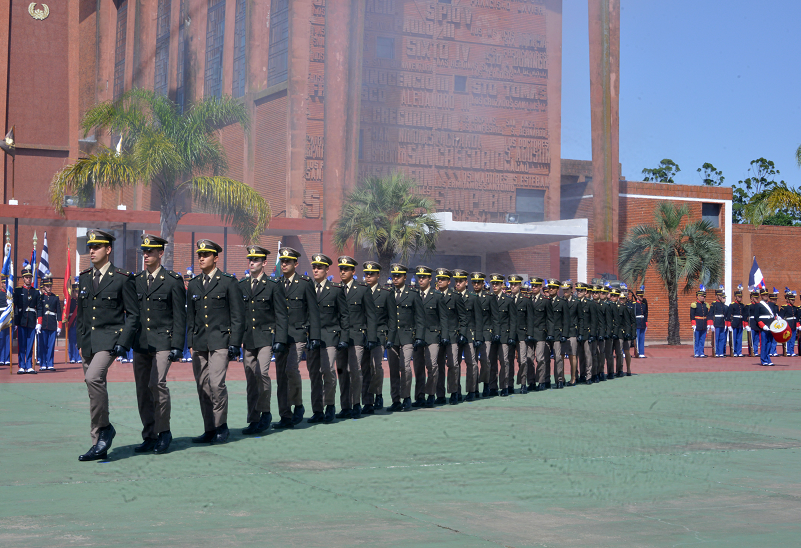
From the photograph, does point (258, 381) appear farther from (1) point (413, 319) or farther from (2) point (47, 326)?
(2) point (47, 326)

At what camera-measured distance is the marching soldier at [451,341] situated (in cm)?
1402

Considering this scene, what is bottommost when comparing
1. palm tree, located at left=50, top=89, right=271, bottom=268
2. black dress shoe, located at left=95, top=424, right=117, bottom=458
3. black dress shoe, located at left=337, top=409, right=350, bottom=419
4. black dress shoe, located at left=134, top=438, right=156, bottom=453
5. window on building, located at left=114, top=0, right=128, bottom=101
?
black dress shoe, located at left=337, top=409, right=350, bottom=419

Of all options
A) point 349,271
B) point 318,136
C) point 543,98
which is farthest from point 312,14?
point 349,271

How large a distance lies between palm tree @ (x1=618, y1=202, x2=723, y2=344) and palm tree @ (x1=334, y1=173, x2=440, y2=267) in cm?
980

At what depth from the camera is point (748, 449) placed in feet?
31.8

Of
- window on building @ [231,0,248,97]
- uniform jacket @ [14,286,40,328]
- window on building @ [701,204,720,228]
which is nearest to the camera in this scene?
uniform jacket @ [14,286,40,328]

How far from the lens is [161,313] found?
933cm

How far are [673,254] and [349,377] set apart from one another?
1013 inches

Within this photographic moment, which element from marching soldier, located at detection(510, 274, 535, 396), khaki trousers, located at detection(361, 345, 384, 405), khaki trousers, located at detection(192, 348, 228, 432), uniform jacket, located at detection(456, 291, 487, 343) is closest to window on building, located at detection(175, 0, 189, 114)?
marching soldier, located at detection(510, 274, 535, 396)

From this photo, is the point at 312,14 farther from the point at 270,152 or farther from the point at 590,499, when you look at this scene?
the point at 590,499

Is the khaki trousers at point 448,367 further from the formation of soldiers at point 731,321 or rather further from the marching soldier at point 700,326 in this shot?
the marching soldier at point 700,326

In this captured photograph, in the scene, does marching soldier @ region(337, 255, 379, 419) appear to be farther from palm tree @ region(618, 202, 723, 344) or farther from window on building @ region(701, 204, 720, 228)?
window on building @ region(701, 204, 720, 228)

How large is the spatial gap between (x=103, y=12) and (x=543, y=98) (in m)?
24.0

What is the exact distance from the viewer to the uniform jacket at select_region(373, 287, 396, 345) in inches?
504
